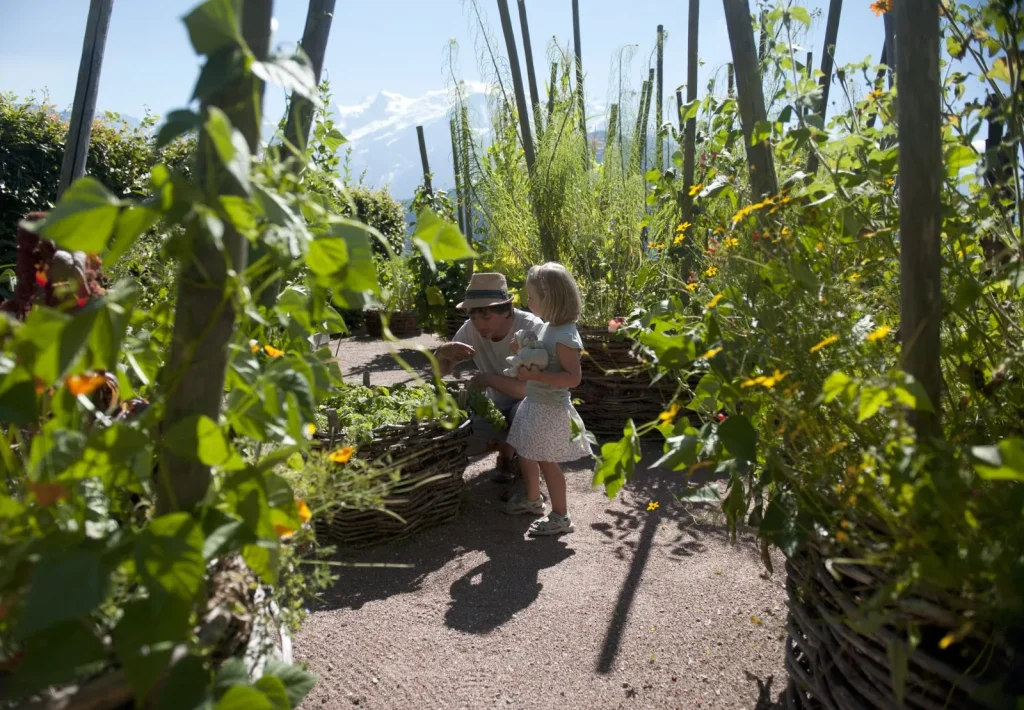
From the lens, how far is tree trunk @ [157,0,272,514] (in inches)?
27.4

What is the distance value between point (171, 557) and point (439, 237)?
14.6 inches

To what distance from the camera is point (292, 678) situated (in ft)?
2.40

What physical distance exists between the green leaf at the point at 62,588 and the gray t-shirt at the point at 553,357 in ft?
7.49

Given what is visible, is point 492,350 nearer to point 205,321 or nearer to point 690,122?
point 690,122

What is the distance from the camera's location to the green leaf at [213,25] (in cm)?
57

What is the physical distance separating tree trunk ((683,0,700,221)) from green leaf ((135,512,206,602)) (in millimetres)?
2978

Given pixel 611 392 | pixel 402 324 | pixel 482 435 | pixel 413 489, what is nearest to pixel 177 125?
pixel 413 489

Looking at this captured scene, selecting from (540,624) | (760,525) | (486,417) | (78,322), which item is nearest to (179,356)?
(78,322)

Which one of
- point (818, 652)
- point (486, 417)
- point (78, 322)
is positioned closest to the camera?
point (78, 322)

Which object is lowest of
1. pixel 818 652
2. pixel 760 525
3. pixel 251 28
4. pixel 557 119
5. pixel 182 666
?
pixel 818 652

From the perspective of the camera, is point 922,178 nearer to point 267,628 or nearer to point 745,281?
point 745,281

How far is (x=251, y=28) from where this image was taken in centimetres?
74

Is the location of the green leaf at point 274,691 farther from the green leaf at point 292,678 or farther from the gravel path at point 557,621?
the gravel path at point 557,621

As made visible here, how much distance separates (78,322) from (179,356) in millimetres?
180
